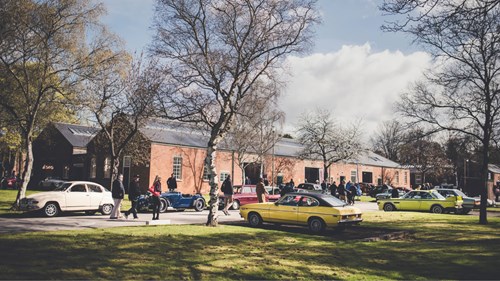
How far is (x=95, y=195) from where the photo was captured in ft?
68.0

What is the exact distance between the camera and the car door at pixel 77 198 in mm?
19941

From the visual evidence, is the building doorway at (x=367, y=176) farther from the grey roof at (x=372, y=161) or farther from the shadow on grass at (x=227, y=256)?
the shadow on grass at (x=227, y=256)

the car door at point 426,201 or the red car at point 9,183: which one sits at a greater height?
the red car at point 9,183

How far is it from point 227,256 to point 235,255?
268 mm

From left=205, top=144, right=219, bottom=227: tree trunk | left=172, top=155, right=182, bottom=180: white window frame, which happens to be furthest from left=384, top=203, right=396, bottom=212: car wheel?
left=172, top=155, right=182, bottom=180: white window frame

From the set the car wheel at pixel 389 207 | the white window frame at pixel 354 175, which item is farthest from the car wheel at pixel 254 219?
the white window frame at pixel 354 175

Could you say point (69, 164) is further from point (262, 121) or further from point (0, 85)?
point (0, 85)

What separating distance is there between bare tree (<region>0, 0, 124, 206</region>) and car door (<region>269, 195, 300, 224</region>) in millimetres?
12550

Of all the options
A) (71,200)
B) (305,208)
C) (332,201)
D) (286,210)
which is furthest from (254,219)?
(71,200)

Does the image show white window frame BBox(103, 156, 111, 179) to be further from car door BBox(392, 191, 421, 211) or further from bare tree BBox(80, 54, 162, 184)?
car door BBox(392, 191, 421, 211)

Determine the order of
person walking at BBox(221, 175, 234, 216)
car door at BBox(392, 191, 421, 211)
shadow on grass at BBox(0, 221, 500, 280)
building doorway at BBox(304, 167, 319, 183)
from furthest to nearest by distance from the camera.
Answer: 1. building doorway at BBox(304, 167, 319, 183)
2. car door at BBox(392, 191, 421, 211)
3. person walking at BBox(221, 175, 234, 216)
4. shadow on grass at BBox(0, 221, 500, 280)

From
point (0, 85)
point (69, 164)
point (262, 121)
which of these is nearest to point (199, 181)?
point (262, 121)

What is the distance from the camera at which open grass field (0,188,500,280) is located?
29.0 feet

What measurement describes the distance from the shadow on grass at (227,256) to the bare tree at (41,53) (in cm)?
1169
